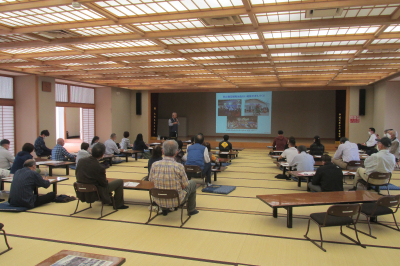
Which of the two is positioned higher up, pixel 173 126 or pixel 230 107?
pixel 230 107

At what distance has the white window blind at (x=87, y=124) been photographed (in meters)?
14.3

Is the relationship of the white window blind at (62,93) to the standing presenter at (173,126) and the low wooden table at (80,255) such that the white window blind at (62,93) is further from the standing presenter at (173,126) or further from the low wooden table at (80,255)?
the low wooden table at (80,255)

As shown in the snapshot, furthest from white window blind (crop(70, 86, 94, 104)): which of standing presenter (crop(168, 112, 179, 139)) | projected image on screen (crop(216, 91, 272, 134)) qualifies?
projected image on screen (crop(216, 91, 272, 134))

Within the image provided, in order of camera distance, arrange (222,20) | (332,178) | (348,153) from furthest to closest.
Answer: (348,153) → (222,20) → (332,178)

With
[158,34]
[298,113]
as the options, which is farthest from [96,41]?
[298,113]

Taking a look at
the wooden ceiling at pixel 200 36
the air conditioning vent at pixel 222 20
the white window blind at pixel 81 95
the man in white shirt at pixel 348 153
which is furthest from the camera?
the white window blind at pixel 81 95

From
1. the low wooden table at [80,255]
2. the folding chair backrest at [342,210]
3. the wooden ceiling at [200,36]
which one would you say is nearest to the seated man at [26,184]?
the wooden ceiling at [200,36]

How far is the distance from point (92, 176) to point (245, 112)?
1292 cm

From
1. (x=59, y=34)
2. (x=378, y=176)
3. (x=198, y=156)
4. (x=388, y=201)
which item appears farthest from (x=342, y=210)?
(x=59, y=34)

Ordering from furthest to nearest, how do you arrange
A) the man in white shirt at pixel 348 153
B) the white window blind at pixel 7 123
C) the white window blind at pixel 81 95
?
the white window blind at pixel 81 95
the white window blind at pixel 7 123
the man in white shirt at pixel 348 153

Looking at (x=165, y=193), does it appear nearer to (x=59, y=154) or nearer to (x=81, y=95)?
(x=59, y=154)

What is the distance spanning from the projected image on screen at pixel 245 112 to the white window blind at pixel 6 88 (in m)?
10.1

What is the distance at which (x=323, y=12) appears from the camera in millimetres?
4395

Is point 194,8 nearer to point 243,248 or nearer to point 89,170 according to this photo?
point 89,170
